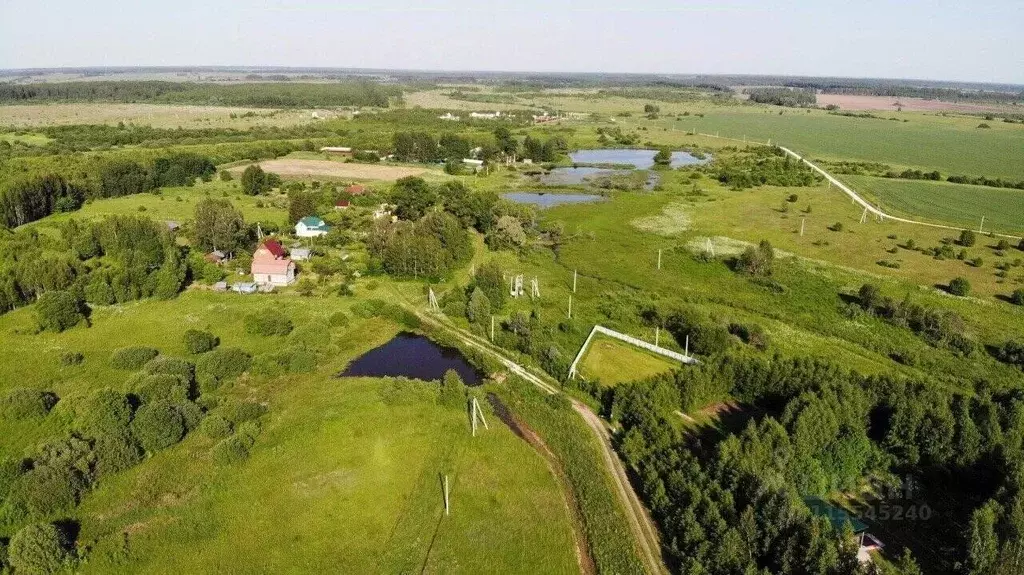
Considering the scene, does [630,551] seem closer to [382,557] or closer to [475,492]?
[475,492]

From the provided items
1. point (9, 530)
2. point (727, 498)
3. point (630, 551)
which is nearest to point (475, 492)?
point (630, 551)

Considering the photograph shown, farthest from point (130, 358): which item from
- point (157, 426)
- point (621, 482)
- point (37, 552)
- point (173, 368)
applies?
point (621, 482)

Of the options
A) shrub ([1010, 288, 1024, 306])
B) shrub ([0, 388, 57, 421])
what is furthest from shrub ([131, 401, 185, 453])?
shrub ([1010, 288, 1024, 306])

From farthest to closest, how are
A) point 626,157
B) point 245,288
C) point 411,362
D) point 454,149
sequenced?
point 626,157, point 454,149, point 245,288, point 411,362

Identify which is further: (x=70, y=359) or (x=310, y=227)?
(x=310, y=227)

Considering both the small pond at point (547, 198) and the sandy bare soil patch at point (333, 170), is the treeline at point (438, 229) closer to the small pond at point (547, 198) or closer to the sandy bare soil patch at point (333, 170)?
the small pond at point (547, 198)

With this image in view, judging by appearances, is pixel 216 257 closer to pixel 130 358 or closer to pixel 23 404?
pixel 130 358

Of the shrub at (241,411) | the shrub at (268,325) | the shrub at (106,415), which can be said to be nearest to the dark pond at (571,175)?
the shrub at (268,325)
